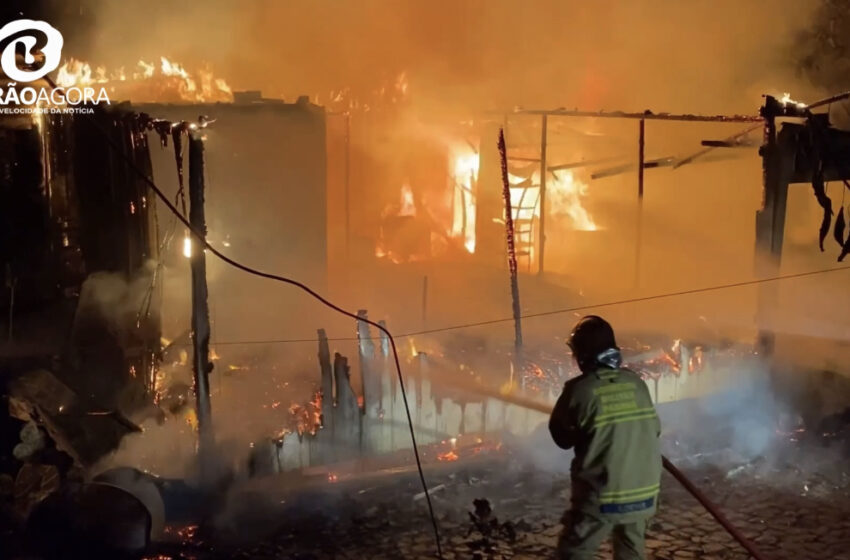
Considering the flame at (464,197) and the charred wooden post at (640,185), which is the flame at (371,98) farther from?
the charred wooden post at (640,185)

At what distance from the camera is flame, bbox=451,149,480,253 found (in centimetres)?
2053

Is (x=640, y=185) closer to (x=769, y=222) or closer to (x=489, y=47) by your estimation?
(x=769, y=222)

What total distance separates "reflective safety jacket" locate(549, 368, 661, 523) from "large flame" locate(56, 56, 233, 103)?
49.5 ft

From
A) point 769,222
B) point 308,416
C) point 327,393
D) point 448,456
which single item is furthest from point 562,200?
point 327,393

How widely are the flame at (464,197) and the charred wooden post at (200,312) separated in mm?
13754

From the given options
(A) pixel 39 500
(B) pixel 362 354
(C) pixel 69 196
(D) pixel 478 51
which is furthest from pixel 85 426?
(D) pixel 478 51

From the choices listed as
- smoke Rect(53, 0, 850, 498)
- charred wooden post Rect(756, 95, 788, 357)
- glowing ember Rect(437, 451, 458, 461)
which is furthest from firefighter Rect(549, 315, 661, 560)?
smoke Rect(53, 0, 850, 498)

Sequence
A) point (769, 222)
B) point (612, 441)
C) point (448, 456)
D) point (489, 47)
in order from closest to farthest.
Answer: point (612, 441) → point (448, 456) → point (769, 222) → point (489, 47)

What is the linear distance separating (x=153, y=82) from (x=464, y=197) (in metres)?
8.65

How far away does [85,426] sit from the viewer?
25.4 feet

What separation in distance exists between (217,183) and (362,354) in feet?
26.5

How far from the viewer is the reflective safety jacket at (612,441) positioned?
14.3 ft

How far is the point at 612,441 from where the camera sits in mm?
4359
